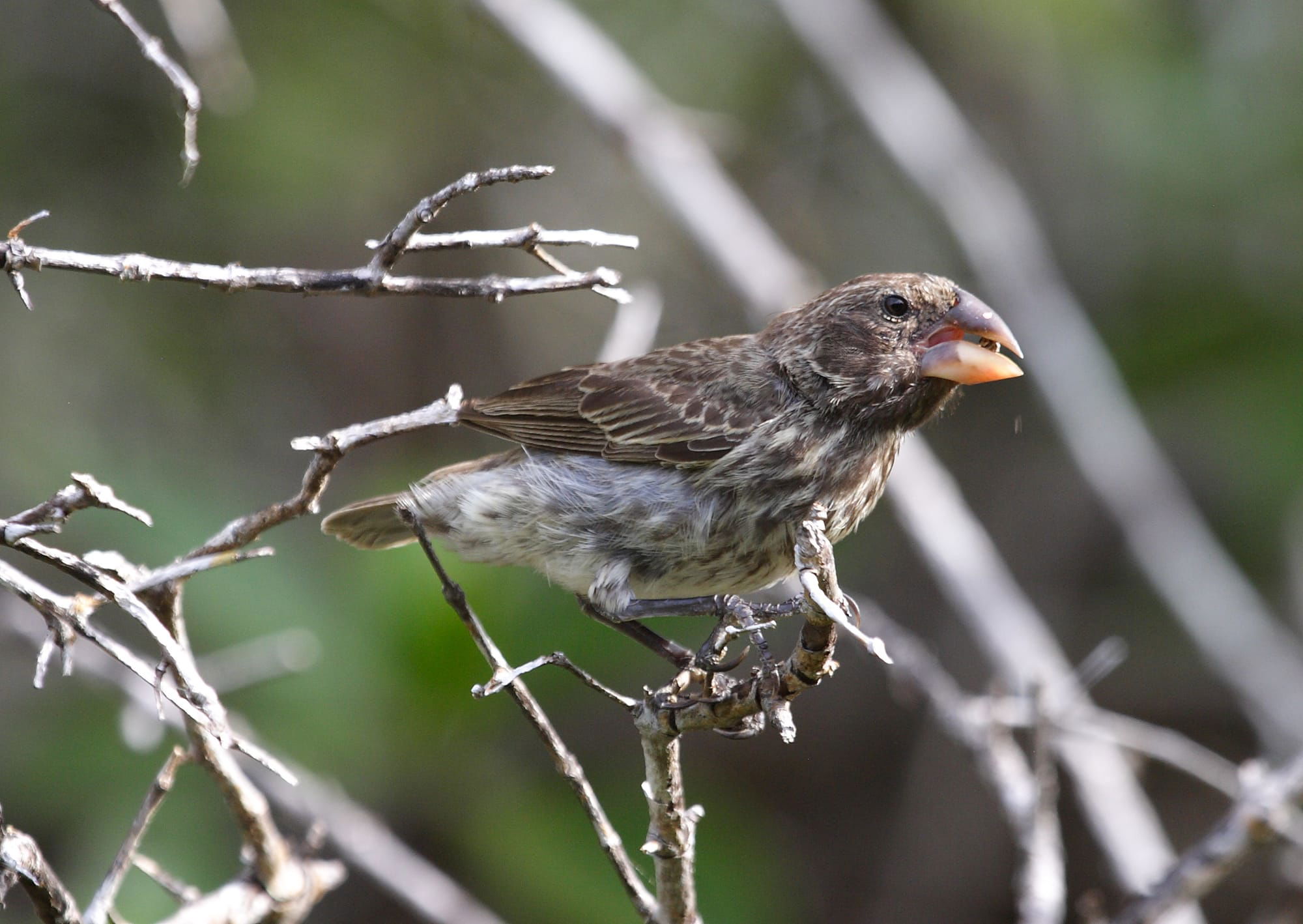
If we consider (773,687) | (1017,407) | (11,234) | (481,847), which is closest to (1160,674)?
(1017,407)

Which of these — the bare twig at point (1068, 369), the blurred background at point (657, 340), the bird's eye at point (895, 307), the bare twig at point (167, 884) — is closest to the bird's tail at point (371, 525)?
the blurred background at point (657, 340)

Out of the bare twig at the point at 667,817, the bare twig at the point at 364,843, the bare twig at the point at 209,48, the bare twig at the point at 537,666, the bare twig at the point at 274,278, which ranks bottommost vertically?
the bare twig at the point at 364,843

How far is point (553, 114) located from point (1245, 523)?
397cm

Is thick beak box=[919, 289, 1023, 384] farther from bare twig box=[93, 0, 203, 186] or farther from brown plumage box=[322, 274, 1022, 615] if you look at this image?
bare twig box=[93, 0, 203, 186]

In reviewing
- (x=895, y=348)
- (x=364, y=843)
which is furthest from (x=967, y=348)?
(x=364, y=843)

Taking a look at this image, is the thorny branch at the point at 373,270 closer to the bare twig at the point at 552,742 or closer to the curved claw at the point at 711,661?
the bare twig at the point at 552,742

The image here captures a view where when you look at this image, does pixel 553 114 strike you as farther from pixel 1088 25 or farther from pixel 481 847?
pixel 481 847

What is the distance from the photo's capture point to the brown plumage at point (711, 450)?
10.9ft

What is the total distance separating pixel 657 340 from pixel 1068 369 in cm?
262

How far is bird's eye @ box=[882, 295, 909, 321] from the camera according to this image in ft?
11.6

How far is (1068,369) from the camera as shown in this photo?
5.04 metres

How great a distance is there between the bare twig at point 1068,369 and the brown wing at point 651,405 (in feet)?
5.05

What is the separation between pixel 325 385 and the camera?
738cm

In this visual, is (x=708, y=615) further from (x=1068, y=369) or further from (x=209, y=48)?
(x=1068, y=369)
